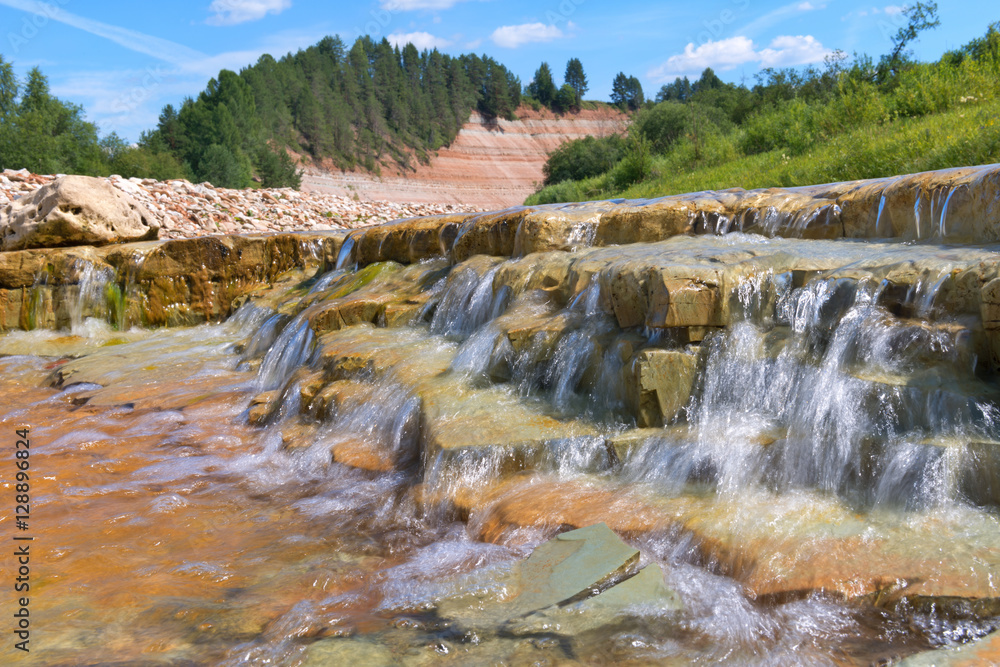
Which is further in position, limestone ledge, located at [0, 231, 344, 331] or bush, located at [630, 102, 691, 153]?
bush, located at [630, 102, 691, 153]

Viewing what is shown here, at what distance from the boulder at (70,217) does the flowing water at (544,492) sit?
6.12m

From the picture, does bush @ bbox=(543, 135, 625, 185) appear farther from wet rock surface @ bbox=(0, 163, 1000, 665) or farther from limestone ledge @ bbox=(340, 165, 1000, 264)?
wet rock surface @ bbox=(0, 163, 1000, 665)

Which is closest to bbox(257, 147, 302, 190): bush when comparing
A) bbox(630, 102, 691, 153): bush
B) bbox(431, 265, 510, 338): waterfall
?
bbox(630, 102, 691, 153): bush

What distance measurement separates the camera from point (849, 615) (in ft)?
8.91

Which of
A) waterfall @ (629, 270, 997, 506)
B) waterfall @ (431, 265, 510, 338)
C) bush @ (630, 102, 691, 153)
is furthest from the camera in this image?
bush @ (630, 102, 691, 153)

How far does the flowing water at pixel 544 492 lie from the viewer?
2662 mm

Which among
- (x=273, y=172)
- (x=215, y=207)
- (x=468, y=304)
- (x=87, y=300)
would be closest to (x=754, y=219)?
(x=468, y=304)

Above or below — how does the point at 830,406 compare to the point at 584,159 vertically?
below

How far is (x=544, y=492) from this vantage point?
397 cm

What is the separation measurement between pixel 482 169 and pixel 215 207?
146 ft

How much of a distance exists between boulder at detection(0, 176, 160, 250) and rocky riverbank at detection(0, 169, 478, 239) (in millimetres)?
2631

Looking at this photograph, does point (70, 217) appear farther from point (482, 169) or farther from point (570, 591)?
point (482, 169)

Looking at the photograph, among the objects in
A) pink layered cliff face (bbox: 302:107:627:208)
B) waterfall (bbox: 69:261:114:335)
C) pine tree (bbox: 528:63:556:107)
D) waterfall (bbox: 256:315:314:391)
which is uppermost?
pine tree (bbox: 528:63:556:107)

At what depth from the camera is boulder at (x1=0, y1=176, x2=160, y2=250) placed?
11258 mm
